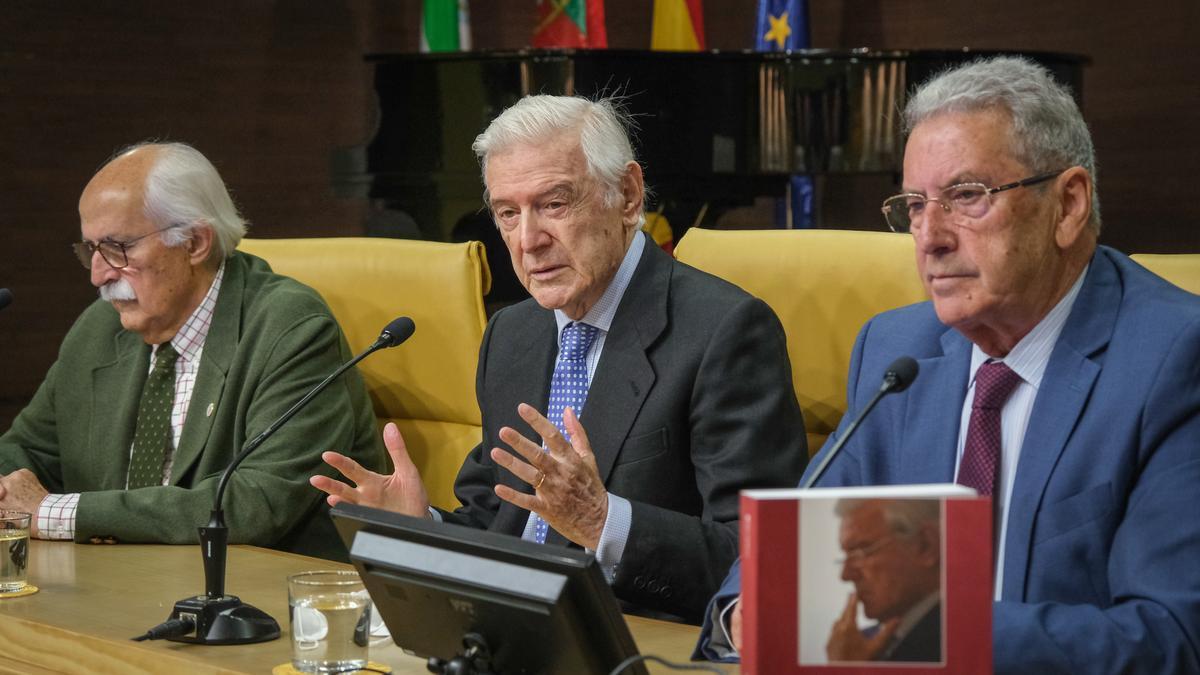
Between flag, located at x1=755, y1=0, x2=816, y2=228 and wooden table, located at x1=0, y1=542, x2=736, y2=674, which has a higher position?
flag, located at x1=755, y1=0, x2=816, y2=228

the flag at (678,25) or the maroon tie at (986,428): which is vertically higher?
the flag at (678,25)

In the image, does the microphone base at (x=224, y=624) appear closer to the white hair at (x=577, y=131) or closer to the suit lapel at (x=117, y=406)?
the white hair at (x=577, y=131)

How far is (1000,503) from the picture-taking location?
183cm

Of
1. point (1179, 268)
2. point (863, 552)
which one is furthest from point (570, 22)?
point (863, 552)

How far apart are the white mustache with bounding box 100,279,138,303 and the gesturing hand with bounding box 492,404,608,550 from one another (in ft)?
4.37

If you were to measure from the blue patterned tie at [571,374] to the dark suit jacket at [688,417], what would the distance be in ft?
0.10

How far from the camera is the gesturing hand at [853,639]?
132cm

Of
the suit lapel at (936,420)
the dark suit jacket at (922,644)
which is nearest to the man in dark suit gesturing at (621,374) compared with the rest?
the suit lapel at (936,420)

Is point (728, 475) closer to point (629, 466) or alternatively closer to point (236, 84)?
point (629, 466)

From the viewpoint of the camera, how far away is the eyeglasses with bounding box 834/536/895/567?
1.31 m

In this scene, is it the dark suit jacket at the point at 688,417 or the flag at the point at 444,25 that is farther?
the flag at the point at 444,25

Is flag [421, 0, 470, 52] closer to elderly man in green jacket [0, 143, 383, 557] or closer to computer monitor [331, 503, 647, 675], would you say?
elderly man in green jacket [0, 143, 383, 557]

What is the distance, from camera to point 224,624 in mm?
1900

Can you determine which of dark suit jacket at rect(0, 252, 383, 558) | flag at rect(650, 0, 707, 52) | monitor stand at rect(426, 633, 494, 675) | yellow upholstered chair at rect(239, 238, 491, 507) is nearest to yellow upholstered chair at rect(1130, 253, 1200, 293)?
monitor stand at rect(426, 633, 494, 675)
